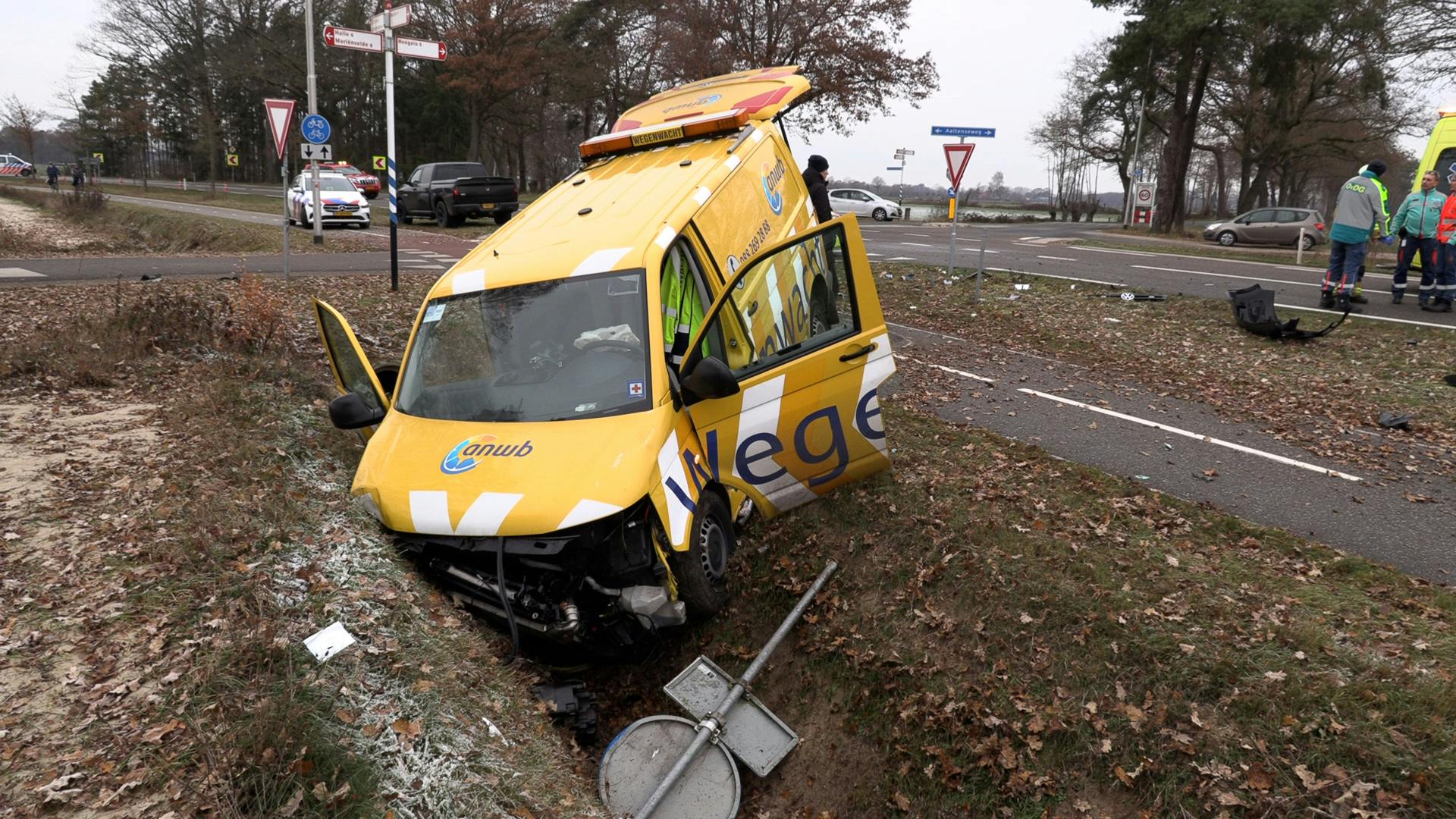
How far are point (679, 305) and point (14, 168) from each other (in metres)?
79.4

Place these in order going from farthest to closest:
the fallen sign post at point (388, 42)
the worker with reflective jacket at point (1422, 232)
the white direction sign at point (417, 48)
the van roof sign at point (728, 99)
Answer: the worker with reflective jacket at point (1422, 232) < the white direction sign at point (417, 48) < the fallen sign post at point (388, 42) < the van roof sign at point (728, 99)

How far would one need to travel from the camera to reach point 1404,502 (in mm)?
5773

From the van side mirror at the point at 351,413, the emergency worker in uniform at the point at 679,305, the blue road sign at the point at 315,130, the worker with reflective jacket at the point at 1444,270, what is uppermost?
the blue road sign at the point at 315,130

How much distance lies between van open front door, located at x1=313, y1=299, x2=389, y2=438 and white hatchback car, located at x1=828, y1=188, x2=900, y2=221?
3309cm

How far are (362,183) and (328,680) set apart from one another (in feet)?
125

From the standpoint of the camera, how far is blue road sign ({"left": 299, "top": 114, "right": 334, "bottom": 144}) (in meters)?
15.3

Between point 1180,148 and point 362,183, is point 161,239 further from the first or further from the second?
point 1180,148

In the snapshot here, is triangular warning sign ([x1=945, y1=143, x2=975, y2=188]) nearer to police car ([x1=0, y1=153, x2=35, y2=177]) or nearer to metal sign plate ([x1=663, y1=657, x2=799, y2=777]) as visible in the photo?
metal sign plate ([x1=663, y1=657, x2=799, y2=777])

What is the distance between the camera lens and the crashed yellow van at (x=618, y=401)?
4098 mm

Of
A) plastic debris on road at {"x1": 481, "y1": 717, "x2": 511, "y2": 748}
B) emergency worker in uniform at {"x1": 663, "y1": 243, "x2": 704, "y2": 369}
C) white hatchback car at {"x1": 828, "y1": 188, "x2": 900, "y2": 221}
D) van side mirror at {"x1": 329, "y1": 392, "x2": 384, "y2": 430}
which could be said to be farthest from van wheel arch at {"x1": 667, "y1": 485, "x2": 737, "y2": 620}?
white hatchback car at {"x1": 828, "y1": 188, "x2": 900, "y2": 221}

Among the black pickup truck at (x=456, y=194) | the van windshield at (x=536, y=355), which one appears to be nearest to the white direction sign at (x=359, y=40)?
the van windshield at (x=536, y=355)

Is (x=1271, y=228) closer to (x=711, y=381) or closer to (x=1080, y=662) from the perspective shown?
(x=1080, y=662)

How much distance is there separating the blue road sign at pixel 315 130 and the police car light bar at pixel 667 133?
33.5 ft

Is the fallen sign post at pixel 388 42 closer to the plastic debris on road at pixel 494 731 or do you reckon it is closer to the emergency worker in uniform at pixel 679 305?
the emergency worker in uniform at pixel 679 305
